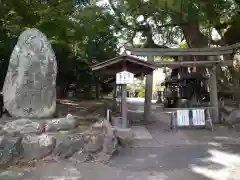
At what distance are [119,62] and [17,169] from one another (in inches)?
200

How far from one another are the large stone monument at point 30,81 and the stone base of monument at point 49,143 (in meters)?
0.70

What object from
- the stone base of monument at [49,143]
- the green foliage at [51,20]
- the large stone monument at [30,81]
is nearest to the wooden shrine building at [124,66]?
the stone base of monument at [49,143]

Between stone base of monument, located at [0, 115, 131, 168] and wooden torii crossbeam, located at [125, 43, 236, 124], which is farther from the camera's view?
wooden torii crossbeam, located at [125, 43, 236, 124]

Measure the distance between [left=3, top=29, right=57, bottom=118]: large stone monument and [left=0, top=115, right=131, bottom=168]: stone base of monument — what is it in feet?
2.28

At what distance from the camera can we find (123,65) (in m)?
10.2

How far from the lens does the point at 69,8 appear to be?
1332cm

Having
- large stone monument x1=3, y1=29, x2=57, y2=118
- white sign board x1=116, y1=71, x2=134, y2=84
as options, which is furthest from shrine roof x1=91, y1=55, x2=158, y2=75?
large stone monument x1=3, y1=29, x2=57, y2=118

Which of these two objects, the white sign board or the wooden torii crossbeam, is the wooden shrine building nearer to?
the white sign board

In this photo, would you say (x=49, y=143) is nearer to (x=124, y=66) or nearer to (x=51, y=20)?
(x=124, y=66)

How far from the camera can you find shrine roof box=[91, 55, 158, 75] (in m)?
10.0

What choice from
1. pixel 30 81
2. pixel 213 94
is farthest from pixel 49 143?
pixel 213 94

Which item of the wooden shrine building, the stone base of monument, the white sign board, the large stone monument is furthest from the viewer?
the white sign board

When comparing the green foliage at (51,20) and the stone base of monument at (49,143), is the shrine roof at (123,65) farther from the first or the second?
the green foliage at (51,20)

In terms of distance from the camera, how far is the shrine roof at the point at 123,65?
10031 millimetres
